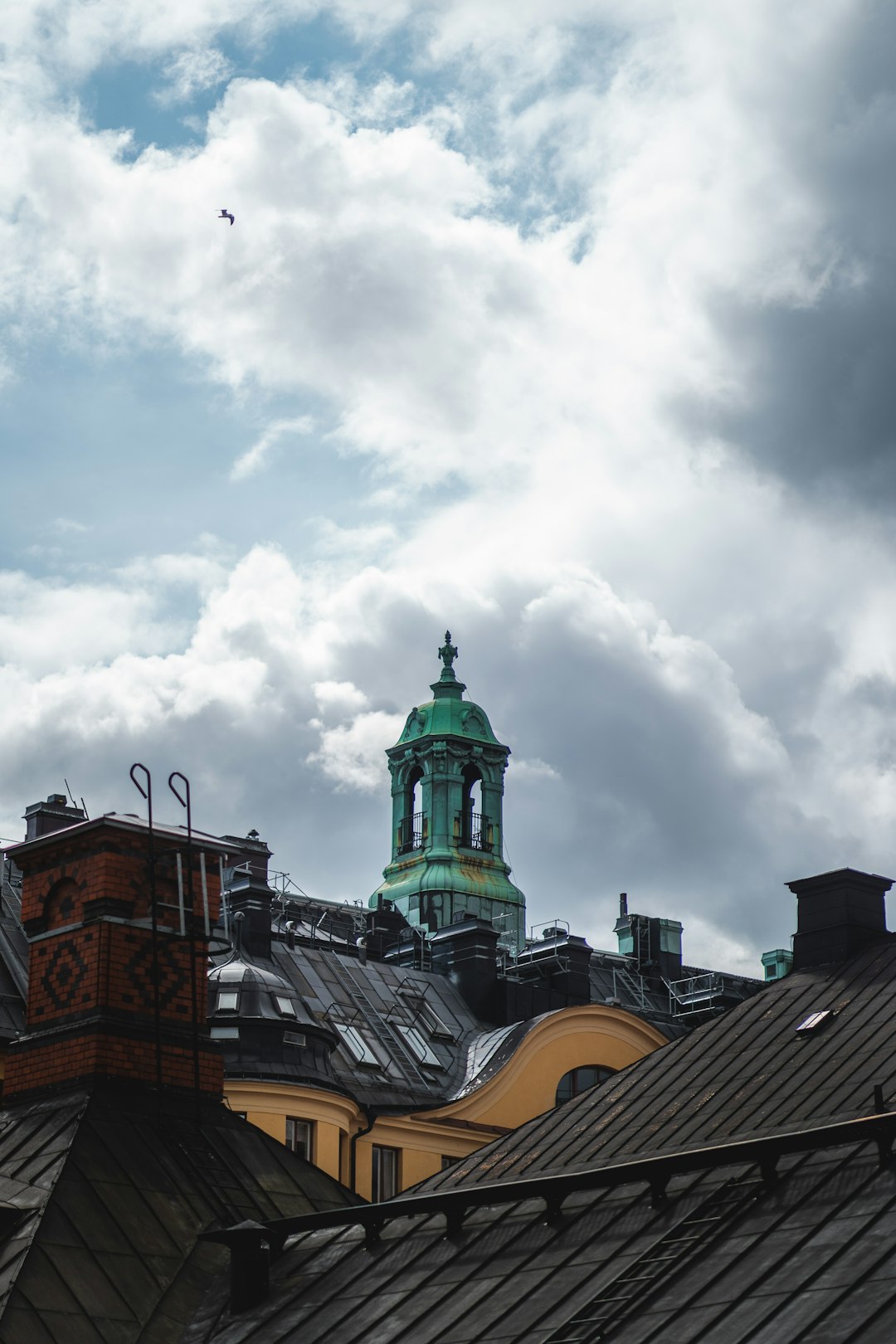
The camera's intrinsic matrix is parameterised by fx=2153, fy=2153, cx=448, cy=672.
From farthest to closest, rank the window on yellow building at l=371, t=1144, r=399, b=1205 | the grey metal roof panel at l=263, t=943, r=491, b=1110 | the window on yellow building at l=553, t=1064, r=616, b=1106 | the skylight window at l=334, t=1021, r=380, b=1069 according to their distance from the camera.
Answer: the window on yellow building at l=553, t=1064, r=616, b=1106
the skylight window at l=334, t=1021, r=380, b=1069
the grey metal roof panel at l=263, t=943, r=491, b=1110
the window on yellow building at l=371, t=1144, r=399, b=1205

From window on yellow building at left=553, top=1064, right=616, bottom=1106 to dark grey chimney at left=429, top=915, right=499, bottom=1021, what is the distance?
17.1 feet

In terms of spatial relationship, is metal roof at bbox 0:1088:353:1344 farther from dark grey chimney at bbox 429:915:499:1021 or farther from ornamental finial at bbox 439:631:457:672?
ornamental finial at bbox 439:631:457:672

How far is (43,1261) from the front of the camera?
20250 millimetres

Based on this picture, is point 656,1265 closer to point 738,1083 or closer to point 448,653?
point 738,1083

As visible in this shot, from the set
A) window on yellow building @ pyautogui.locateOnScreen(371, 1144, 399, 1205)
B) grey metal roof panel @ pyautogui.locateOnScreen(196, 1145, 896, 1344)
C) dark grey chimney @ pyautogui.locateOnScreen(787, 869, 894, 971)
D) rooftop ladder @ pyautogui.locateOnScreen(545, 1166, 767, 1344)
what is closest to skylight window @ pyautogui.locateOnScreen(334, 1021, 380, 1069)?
window on yellow building @ pyautogui.locateOnScreen(371, 1144, 399, 1205)

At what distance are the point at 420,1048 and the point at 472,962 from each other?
5.63 m

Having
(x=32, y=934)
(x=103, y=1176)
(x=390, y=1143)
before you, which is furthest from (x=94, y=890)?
(x=390, y=1143)

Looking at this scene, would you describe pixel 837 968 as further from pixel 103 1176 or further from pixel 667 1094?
pixel 103 1176

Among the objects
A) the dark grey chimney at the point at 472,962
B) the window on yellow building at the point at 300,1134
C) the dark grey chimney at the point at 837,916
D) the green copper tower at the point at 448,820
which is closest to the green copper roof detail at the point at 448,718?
the green copper tower at the point at 448,820

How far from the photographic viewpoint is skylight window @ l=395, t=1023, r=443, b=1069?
52.5 metres

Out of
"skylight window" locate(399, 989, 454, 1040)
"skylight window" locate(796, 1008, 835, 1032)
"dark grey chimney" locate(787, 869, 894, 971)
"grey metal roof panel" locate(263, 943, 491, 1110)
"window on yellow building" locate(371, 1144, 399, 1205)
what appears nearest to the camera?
"skylight window" locate(796, 1008, 835, 1032)

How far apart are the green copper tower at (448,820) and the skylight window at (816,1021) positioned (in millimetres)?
55092

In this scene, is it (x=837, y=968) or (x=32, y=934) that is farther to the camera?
(x=837, y=968)

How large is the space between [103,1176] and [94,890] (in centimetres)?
377
